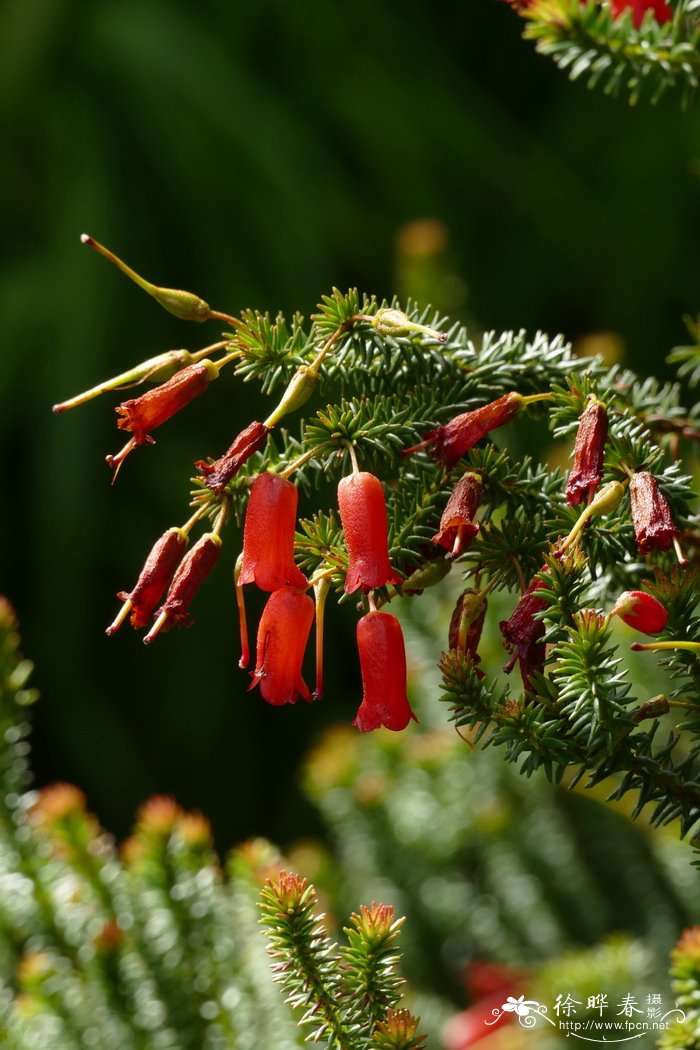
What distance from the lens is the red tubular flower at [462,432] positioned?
0.43 meters

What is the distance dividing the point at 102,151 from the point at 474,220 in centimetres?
54

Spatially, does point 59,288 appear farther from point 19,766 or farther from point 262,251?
point 19,766

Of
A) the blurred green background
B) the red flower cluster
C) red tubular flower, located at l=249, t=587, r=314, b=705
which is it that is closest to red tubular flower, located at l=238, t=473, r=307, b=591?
red tubular flower, located at l=249, t=587, r=314, b=705

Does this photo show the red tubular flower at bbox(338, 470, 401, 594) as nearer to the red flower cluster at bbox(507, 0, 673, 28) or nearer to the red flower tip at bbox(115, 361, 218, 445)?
the red flower tip at bbox(115, 361, 218, 445)

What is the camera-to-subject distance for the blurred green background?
4.82 feet

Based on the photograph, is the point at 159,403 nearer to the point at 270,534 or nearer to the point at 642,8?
the point at 270,534

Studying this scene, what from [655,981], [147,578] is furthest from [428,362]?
[655,981]

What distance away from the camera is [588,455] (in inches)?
15.8

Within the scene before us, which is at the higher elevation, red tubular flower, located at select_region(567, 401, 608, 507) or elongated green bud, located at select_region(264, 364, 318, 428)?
red tubular flower, located at select_region(567, 401, 608, 507)

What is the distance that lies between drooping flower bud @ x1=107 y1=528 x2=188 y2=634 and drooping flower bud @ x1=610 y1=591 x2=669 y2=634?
159mm

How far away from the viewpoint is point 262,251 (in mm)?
1529

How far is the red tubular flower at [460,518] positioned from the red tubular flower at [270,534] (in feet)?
0.17

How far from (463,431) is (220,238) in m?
1.15

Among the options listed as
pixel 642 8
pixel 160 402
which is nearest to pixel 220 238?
pixel 642 8
